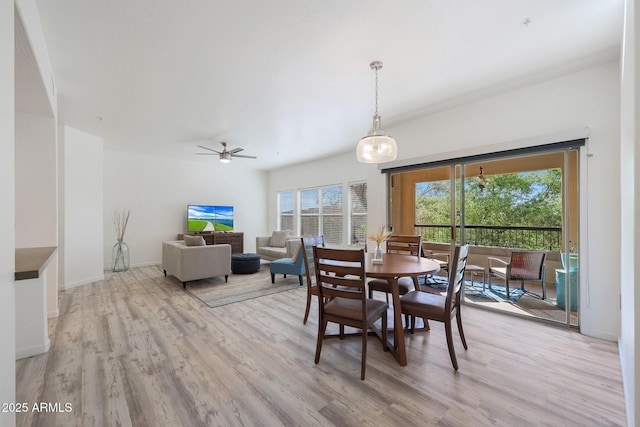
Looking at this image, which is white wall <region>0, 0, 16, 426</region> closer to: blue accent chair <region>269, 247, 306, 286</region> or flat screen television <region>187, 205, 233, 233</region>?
blue accent chair <region>269, 247, 306, 286</region>

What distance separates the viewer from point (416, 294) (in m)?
2.46

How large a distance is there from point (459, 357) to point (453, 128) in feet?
9.23

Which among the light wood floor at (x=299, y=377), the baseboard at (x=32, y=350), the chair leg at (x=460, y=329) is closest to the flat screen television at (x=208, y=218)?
the light wood floor at (x=299, y=377)

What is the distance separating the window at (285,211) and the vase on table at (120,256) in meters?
3.95

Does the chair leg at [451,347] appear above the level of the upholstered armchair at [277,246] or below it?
below

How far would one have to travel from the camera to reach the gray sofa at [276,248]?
555 cm

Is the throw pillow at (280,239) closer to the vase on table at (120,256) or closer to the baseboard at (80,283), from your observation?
the vase on table at (120,256)

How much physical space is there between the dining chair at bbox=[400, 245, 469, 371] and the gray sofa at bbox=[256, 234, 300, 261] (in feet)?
11.3

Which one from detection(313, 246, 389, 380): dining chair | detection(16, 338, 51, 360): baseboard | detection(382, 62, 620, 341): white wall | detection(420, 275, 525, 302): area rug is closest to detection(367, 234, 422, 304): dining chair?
detection(313, 246, 389, 380): dining chair

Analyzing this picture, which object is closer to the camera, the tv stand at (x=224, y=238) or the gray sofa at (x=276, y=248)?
the gray sofa at (x=276, y=248)

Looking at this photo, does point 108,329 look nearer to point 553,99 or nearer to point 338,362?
point 338,362

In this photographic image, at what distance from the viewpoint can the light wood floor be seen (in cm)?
159

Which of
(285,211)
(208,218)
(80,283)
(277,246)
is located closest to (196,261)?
(80,283)

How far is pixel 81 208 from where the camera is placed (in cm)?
446
